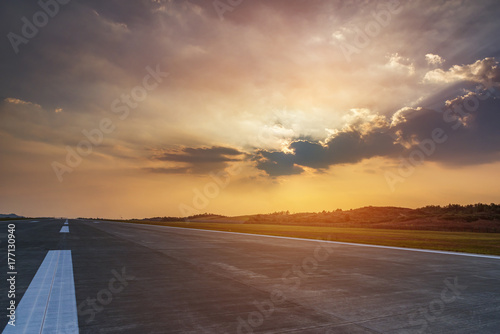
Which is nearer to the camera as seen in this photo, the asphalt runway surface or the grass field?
the asphalt runway surface

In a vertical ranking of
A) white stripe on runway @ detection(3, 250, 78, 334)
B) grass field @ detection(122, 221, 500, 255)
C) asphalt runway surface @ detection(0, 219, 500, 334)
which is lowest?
grass field @ detection(122, 221, 500, 255)

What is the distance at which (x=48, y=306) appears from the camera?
20.2ft

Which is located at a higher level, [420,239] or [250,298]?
[250,298]

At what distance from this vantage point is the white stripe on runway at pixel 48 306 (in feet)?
16.5

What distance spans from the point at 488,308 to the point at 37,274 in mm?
11436

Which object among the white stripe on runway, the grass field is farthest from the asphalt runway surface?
the grass field

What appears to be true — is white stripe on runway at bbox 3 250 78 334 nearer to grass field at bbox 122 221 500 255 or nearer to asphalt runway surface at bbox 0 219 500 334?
asphalt runway surface at bbox 0 219 500 334

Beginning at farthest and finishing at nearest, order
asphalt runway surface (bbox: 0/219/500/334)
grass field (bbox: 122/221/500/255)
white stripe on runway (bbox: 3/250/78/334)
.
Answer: grass field (bbox: 122/221/500/255) < asphalt runway surface (bbox: 0/219/500/334) < white stripe on runway (bbox: 3/250/78/334)

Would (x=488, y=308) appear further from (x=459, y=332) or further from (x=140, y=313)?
(x=140, y=313)

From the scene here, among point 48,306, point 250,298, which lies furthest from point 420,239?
point 48,306

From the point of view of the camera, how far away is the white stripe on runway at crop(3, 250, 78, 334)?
502 centimetres

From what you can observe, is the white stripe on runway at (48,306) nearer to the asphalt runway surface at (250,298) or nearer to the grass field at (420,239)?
the asphalt runway surface at (250,298)

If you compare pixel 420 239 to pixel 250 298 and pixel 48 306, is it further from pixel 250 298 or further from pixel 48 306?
pixel 48 306

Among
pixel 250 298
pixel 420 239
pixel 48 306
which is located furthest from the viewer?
pixel 420 239
